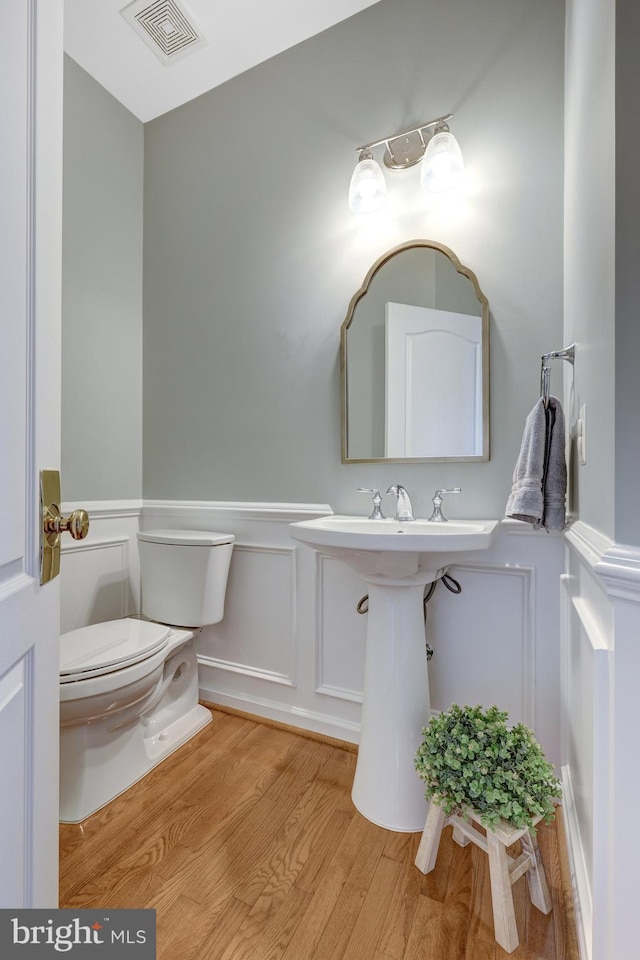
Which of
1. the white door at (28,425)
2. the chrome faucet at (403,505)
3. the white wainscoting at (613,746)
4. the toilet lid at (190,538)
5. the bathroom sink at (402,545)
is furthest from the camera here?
the toilet lid at (190,538)

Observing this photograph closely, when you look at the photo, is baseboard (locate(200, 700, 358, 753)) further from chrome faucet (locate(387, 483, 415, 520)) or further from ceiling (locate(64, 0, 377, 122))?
ceiling (locate(64, 0, 377, 122))

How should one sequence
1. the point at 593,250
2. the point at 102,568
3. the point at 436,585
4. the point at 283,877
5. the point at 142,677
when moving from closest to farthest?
the point at 593,250 → the point at 283,877 → the point at 142,677 → the point at 436,585 → the point at 102,568

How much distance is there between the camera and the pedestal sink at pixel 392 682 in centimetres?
126

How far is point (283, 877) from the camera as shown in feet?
3.70

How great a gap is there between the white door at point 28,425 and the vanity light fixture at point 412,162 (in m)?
1.12

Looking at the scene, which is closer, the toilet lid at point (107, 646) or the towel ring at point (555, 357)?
the towel ring at point (555, 357)

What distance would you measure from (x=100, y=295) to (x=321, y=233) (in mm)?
1024

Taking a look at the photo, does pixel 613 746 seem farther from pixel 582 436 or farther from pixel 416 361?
pixel 416 361

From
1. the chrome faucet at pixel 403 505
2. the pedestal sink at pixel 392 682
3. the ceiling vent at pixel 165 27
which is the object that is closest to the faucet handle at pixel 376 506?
the chrome faucet at pixel 403 505

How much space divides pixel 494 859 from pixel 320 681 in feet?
2.84

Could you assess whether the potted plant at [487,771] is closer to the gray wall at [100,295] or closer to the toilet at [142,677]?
the toilet at [142,677]

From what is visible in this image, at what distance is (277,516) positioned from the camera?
1.84 m

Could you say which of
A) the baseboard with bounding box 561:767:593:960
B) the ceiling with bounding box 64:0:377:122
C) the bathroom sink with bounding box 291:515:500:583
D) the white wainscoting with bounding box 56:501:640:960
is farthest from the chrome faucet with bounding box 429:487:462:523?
the ceiling with bounding box 64:0:377:122

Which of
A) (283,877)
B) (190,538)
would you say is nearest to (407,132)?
(190,538)
